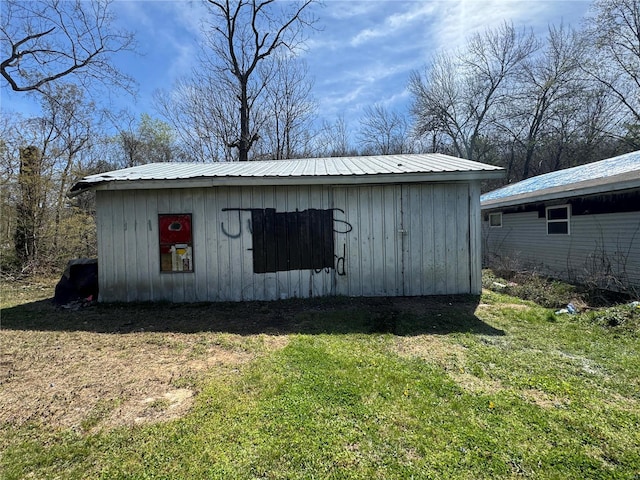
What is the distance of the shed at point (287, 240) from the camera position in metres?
6.23

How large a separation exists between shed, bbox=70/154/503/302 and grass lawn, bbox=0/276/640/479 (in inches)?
54.0

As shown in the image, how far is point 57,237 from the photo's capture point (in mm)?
9766

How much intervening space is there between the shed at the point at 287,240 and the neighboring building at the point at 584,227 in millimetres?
3368

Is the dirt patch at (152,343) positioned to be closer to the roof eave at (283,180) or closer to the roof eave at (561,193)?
the roof eave at (283,180)

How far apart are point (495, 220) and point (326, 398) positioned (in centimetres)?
1221

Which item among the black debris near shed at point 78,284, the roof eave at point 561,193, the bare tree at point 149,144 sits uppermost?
the bare tree at point 149,144

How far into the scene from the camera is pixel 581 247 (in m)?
8.24

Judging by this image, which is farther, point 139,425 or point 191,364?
point 191,364

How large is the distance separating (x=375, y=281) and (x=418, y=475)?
178 inches

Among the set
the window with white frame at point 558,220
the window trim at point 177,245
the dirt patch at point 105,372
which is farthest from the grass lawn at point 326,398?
the window with white frame at point 558,220

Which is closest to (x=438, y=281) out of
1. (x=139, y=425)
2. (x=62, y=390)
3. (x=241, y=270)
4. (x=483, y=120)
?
(x=241, y=270)

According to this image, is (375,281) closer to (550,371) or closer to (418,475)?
(550,371)

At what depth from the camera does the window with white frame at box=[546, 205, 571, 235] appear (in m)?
8.73

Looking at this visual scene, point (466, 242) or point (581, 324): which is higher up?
point (466, 242)
